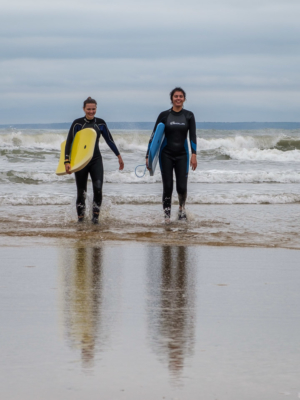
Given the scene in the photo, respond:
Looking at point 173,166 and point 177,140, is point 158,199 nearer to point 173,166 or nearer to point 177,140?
point 173,166

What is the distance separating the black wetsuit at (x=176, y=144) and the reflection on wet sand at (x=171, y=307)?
8.39ft

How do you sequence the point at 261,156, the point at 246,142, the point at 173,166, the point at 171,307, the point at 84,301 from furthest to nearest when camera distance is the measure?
the point at 246,142
the point at 261,156
the point at 173,166
the point at 84,301
the point at 171,307

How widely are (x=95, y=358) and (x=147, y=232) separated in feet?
16.1

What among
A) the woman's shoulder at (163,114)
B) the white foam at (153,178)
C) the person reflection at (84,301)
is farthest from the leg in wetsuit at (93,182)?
Result: the white foam at (153,178)

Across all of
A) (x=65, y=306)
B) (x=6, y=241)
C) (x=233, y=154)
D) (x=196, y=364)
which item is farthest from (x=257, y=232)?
(x=233, y=154)

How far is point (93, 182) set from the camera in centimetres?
847

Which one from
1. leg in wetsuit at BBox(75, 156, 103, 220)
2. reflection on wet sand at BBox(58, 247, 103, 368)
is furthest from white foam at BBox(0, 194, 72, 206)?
reflection on wet sand at BBox(58, 247, 103, 368)

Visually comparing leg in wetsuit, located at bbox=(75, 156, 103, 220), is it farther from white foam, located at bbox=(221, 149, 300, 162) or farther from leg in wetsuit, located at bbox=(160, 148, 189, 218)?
white foam, located at bbox=(221, 149, 300, 162)

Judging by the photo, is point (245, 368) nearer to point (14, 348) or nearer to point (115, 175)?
point (14, 348)

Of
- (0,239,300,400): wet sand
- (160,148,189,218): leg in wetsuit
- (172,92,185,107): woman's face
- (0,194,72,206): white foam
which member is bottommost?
(0,239,300,400): wet sand

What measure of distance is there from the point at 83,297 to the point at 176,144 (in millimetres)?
4532

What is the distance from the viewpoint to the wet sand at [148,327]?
2.63 meters

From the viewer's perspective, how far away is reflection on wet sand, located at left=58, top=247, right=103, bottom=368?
3204 mm

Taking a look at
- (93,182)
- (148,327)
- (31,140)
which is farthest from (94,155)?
(31,140)
